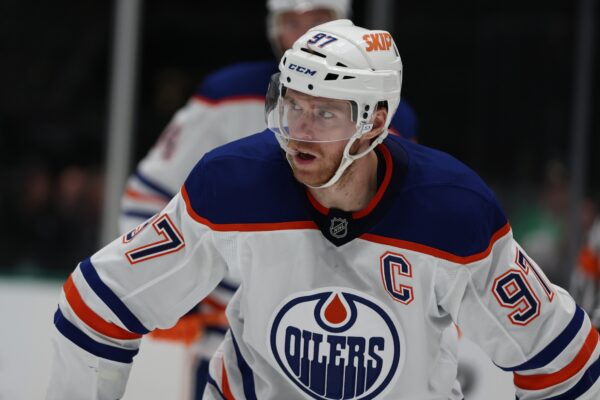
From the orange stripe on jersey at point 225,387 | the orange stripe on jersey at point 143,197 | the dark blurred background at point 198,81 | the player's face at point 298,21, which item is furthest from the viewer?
the dark blurred background at point 198,81

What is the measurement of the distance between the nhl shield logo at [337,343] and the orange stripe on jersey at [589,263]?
215 centimetres

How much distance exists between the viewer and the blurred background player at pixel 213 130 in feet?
9.64

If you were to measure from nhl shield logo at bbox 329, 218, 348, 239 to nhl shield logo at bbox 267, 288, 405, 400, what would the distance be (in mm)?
89

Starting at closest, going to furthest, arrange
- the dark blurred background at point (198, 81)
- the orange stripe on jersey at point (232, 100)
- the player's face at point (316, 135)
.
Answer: the player's face at point (316, 135) < the orange stripe on jersey at point (232, 100) < the dark blurred background at point (198, 81)

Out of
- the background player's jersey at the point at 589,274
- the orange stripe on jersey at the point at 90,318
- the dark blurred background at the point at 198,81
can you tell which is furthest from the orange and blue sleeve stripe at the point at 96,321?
the dark blurred background at the point at 198,81

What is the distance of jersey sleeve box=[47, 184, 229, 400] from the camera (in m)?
1.98

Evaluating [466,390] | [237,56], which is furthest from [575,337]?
[237,56]

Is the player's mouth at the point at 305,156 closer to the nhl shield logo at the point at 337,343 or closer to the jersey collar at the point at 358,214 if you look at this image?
the jersey collar at the point at 358,214

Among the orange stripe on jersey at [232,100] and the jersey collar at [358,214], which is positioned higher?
the jersey collar at [358,214]

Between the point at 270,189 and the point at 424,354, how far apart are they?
37 centimetres

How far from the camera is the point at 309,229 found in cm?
193

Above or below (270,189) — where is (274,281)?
below

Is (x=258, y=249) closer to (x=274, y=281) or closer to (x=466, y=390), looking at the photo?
(x=274, y=281)

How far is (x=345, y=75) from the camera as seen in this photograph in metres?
1.87
